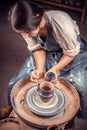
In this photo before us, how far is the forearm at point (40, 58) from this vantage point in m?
2.30

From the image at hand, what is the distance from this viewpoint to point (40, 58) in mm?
2330

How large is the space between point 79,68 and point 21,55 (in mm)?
1324

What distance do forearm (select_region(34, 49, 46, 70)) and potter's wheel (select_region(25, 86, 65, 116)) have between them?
0.82ft

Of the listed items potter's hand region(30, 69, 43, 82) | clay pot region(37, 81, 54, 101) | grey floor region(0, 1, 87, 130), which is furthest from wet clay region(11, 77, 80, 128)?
grey floor region(0, 1, 87, 130)

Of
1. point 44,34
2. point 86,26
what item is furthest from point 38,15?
point 86,26

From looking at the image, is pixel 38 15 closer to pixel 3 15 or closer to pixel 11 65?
pixel 11 65

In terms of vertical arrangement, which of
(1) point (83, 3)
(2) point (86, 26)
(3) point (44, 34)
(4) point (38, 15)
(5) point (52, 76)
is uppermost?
(4) point (38, 15)

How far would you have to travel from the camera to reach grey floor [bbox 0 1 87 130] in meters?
2.94

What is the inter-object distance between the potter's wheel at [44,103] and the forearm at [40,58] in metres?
0.25

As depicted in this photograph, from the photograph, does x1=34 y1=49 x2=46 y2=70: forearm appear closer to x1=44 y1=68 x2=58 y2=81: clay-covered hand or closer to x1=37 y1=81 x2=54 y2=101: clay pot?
x1=44 y1=68 x2=58 y2=81: clay-covered hand

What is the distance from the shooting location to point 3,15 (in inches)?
161

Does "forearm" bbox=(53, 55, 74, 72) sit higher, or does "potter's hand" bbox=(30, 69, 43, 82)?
"forearm" bbox=(53, 55, 74, 72)

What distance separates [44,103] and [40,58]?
1.44ft

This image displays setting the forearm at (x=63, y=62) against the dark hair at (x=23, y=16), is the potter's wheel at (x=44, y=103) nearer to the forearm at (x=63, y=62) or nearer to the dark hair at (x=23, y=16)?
the forearm at (x=63, y=62)
